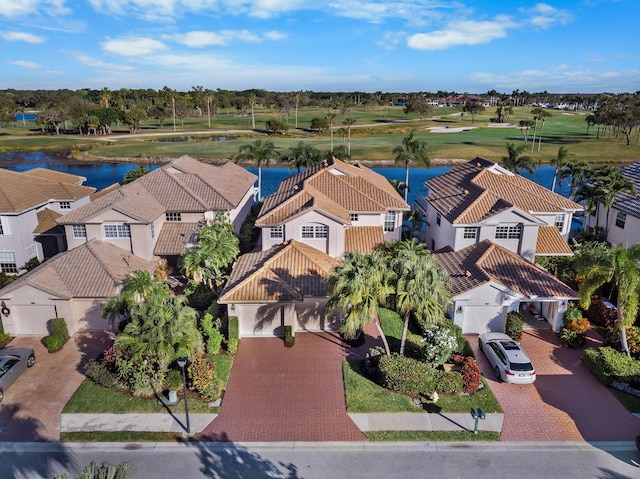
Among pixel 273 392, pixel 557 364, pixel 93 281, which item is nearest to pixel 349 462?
pixel 273 392

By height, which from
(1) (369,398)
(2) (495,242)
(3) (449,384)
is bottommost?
(1) (369,398)

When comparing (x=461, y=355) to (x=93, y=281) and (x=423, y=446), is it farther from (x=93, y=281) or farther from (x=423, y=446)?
(x=93, y=281)

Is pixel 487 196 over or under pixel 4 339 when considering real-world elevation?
over

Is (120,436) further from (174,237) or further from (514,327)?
(514,327)

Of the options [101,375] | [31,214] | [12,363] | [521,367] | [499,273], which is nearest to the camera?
[101,375]

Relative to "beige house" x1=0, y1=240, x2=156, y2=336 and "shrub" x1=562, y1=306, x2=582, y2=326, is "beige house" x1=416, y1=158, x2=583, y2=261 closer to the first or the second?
"shrub" x1=562, y1=306, x2=582, y2=326

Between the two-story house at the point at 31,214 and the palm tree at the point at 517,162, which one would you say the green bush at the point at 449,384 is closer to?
the two-story house at the point at 31,214

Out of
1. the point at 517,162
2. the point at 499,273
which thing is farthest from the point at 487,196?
the point at 517,162
